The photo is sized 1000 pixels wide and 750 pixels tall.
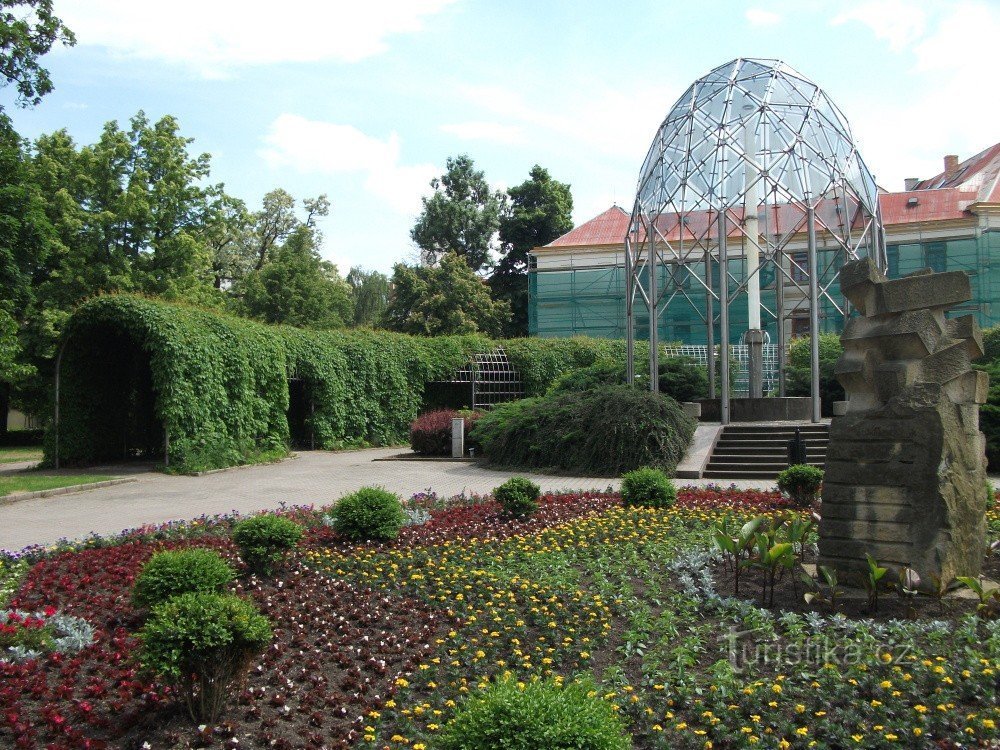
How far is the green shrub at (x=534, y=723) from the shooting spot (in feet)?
10.3

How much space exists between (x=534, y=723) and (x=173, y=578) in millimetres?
3571

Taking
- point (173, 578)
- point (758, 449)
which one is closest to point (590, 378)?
point (758, 449)

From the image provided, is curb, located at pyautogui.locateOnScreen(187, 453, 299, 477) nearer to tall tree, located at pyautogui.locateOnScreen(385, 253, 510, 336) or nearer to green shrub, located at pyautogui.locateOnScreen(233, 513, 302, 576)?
green shrub, located at pyautogui.locateOnScreen(233, 513, 302, 576)

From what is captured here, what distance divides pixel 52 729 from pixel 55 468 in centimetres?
1726

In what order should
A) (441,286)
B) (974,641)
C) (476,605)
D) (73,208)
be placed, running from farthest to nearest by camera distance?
(441,286)
(73,208)
(476,605)
(974,641)

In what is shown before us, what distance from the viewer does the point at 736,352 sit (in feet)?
109

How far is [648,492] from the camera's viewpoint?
1105 centimetres

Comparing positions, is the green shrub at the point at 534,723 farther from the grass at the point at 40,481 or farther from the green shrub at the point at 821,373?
the green shrub at the point at 821,373

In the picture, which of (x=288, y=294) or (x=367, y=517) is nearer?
(x=367, y=517)

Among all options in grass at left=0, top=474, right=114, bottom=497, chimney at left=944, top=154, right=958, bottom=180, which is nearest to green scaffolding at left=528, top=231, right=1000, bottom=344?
chimney at left=944, top=154, right=958, bottom=180

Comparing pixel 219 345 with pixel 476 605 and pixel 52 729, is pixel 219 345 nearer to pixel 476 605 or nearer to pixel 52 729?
pixel 476 605

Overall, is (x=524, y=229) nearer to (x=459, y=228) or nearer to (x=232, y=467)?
(x=459, y=228)

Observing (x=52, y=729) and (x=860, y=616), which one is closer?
(x=52, y=729)

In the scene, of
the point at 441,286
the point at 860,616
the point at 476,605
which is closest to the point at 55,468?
the point at 476,605
